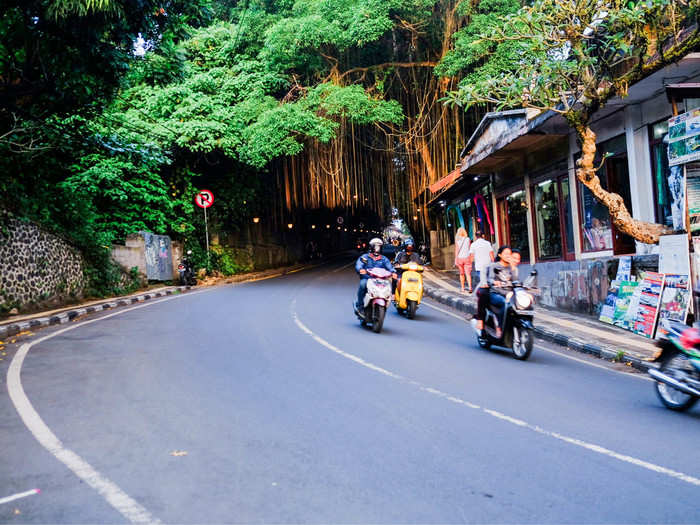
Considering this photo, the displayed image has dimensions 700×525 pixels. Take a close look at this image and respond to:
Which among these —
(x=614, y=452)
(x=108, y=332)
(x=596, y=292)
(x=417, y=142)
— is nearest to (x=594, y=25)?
(x=596, y=292)

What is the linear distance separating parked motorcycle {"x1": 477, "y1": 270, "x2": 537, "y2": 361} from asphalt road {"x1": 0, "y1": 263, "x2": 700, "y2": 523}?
0.79 feet

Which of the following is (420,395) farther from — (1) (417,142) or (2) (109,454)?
(1) (417,142)

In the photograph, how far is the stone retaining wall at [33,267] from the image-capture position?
13.8 metres

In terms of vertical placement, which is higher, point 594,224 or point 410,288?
point 594,224

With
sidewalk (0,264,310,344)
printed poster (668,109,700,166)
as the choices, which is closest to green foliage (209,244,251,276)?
sidewalk (0,264,310,344)

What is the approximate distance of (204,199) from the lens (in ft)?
86.6

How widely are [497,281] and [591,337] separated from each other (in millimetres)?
1921

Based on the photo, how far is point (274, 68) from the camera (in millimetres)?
22500

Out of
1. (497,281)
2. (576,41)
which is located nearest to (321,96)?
(576,41)

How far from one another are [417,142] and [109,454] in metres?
19.1

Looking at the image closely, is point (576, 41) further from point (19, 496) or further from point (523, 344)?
point (19, 496)

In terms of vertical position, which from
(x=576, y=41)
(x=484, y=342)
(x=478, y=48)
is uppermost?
(x=478, y=48)

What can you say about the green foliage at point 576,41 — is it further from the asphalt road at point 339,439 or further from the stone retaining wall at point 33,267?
the stone retaining wall at point 33,267

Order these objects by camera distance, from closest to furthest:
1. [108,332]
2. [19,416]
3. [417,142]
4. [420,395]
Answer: [19,416] < [420,395] < [108,332] < [417,142]
